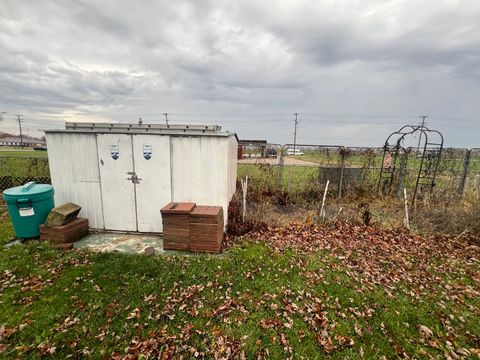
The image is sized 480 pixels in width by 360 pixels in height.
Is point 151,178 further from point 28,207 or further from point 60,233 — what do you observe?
point 28,207

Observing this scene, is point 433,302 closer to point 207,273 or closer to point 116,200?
point 207,273

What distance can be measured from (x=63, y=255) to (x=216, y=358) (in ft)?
12.3

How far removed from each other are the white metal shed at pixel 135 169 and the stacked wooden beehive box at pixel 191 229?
2.20ft

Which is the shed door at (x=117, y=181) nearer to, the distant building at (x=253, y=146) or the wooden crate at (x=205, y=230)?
the wooden crate at (x=205, y=230)

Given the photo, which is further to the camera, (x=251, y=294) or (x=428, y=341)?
(x=251, y=294)

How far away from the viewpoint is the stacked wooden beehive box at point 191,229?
463cm

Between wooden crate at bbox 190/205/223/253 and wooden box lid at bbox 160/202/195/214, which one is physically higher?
wooden box lid at bbox 160/202/195/214

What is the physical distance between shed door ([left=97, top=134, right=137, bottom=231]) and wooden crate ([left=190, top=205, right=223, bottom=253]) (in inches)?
68.8

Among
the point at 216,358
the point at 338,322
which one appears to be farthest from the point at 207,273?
the point at 338,322

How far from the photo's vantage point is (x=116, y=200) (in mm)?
5426

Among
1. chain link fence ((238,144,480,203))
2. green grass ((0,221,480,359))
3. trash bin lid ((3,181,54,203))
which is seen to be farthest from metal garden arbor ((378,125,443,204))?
trash bin lid ((3,181,54,203))

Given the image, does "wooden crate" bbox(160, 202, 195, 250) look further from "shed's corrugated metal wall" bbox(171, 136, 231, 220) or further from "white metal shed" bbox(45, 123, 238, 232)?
"white metal shed" bbox(45, 123, 238, 232)

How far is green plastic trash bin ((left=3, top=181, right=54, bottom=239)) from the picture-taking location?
15.3 feet

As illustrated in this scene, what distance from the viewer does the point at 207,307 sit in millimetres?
3234
